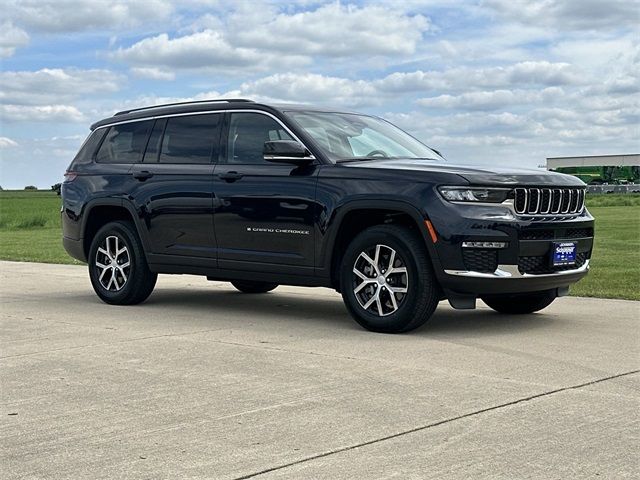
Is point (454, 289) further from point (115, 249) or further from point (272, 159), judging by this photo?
point (115, 249)

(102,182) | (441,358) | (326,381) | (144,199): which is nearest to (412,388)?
(326,381)

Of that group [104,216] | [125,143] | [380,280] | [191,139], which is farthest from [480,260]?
[104,216]

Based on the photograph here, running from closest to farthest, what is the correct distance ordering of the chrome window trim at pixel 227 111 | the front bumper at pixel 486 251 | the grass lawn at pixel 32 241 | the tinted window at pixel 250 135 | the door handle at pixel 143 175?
1. the front bumper at pixel 486 251
2. the chrome window trim at pixel 227 111
3. the tinted window at pixel 250 135
4. the door handle at pixel 143 175
5. the grass lawn at pixel 32 241

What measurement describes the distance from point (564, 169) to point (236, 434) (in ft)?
338

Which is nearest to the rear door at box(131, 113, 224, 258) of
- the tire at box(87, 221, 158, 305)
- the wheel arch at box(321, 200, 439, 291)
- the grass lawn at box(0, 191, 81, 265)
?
the tire at box(87, 221, 158, 305)

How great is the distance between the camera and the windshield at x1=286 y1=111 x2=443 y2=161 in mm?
9008

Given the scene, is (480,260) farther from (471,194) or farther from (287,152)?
(287,152)

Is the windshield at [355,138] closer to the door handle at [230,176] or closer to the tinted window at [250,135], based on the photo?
the tinted window at [250,135]

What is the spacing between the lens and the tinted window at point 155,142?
33.7 feet

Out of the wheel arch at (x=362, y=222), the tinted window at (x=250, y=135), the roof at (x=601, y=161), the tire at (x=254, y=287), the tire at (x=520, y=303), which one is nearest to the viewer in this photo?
the wheel arch at (x=362, y=222)

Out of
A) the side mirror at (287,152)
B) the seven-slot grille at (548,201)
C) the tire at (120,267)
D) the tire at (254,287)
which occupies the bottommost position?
the tire at (254,287)

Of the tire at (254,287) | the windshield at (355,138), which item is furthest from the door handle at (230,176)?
the tire at (254,287)

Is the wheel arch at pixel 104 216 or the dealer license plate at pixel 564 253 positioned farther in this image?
the wheel arch at pixel 104 216

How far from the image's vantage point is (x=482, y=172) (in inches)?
314
